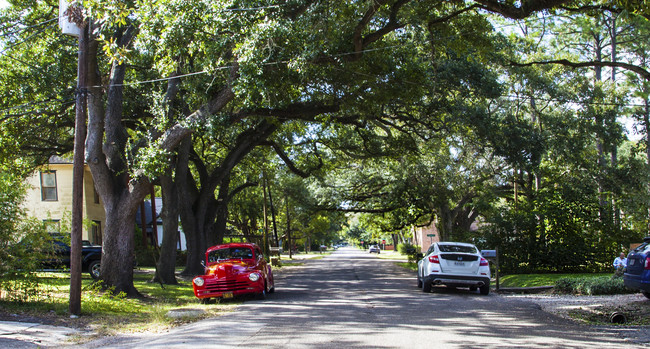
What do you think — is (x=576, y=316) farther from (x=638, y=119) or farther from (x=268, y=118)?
(x=638, y=119)

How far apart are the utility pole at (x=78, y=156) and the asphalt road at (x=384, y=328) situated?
292 cm

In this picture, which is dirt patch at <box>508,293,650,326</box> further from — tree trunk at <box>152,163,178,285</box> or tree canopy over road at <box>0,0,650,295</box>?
tree trunk at <box>152,163,178,285</box>

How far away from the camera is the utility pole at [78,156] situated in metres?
12.3

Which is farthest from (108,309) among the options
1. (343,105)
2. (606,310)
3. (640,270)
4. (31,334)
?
(640,270)

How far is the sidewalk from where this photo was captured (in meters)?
8.97

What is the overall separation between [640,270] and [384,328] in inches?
227

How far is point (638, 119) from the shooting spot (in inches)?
918

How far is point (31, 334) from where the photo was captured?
9766mm

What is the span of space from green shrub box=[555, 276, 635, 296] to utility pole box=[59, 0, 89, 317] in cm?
1287

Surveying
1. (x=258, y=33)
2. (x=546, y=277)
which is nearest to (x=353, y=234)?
(x=546, y=277)

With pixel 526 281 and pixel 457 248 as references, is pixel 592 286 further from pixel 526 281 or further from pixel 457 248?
pixel 526 281

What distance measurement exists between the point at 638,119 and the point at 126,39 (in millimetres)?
19937

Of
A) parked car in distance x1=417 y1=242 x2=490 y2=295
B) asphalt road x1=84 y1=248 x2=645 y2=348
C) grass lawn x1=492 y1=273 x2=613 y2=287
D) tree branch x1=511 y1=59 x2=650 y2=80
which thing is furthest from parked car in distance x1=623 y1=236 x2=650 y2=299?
grass lawn x1=492 y1=273 x2=613 y2=287

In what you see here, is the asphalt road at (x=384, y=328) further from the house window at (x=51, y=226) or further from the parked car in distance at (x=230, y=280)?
the house window at (x=51, y=226)
